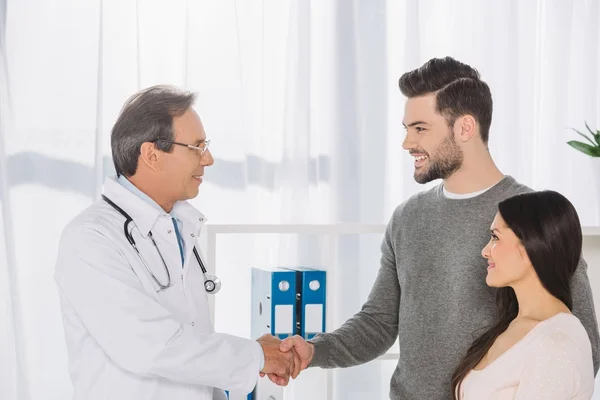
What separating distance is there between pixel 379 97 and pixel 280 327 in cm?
140

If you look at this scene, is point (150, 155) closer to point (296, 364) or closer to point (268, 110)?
point (296, 364)

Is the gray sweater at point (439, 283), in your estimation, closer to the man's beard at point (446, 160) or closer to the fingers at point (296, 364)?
the man's beard at point (446, 160)

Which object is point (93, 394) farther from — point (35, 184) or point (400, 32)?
point (400, 32)

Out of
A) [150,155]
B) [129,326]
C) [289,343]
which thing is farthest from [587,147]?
[129,326]

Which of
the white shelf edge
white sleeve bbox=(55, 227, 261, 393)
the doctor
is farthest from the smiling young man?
the white shelf edge

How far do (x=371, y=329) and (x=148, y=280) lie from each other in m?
0.81

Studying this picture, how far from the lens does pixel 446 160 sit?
2268 mm

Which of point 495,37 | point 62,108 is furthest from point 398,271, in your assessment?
point 495,37

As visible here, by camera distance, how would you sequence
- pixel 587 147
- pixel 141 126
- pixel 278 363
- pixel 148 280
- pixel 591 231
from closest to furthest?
pixel 148 280, pixel 141 126, pixel 278 363, pixel 591 231, pixel 587 147

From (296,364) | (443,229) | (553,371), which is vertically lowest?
(296,364)

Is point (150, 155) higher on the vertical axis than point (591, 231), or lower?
higher

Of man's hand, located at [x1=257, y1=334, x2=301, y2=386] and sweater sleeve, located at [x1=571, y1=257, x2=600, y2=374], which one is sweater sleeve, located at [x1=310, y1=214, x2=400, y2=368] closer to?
man's hand, located at [x1=257, y1=334, x2=301, y2=386]

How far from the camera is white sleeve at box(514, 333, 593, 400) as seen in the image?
1.73m

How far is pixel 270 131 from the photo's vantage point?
3.91 meters
